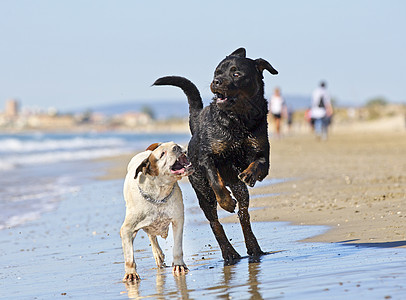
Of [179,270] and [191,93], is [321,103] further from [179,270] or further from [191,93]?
[179,270]

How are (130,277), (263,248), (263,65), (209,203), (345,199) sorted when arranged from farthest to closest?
(345,199) → (263,248) → (209,203) → (263,65) → (130,277)

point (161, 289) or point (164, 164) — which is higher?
point (164, 164)

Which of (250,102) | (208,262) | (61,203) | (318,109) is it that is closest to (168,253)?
(208,262)

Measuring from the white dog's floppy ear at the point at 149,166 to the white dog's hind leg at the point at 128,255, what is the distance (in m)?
0.42

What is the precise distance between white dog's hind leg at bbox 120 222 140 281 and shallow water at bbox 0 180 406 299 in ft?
0.34

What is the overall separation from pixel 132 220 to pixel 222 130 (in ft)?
3.45

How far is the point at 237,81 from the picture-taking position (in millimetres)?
5738

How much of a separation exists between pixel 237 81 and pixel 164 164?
942 mm

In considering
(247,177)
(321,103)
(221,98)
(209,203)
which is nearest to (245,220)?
(209,203)

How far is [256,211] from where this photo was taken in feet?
28.1

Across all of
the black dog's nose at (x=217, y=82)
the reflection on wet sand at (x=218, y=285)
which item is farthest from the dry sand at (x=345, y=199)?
the black dog's nose at (x=217, y=82)

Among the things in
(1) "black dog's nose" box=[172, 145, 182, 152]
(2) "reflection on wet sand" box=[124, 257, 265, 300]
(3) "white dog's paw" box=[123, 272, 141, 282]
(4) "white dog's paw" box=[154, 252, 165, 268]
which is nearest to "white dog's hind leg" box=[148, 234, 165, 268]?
(4) "white dog's paw" box=[154, 252, 165, 268]

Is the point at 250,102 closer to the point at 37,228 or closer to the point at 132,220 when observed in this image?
the point at 132,220

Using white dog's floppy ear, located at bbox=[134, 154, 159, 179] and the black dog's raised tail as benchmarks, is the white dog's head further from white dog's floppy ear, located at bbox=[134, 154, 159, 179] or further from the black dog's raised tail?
the black dog's raised tail
